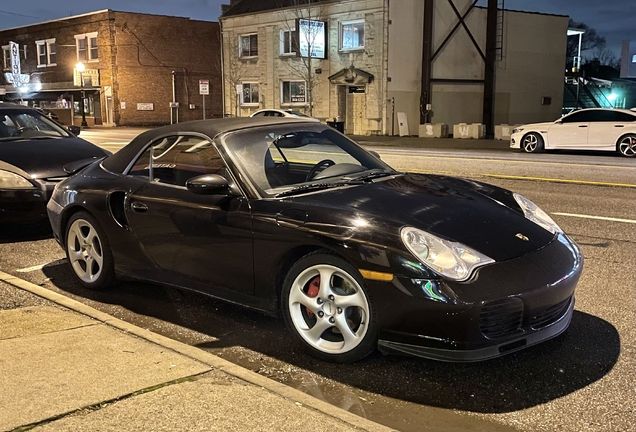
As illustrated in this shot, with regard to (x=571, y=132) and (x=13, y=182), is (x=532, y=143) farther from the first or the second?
(x=13, y=182)

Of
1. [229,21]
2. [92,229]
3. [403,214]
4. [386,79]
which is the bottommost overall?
[92,229]

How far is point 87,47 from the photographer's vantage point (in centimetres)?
4806

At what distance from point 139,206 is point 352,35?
99.9 feet

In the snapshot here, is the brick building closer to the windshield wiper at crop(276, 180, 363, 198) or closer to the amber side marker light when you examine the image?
the windshield wiper at crop(276, 180, 363, 198)

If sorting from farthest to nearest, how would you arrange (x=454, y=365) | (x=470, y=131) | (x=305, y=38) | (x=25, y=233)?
(x=305, y=38)
(x=470, y=131)
(x=25, y=233)
(x=454, y=365)

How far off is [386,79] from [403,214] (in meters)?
29.4

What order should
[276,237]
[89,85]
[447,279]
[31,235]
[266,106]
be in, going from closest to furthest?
[447,279] → [276,237] → [31,235] → [266,106] → [89,85]

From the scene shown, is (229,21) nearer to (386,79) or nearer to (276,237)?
(386,79)

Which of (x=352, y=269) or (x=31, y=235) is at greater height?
(x=352, y=269)

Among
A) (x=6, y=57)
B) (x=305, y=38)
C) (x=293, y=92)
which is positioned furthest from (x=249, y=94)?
(x=6, y=57)

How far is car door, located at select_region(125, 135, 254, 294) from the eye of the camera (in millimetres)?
4543

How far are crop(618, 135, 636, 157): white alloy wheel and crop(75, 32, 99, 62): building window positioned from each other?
1518 inches

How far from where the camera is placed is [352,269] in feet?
12.8

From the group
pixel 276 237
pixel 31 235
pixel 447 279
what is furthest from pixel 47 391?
pixel 31 235
